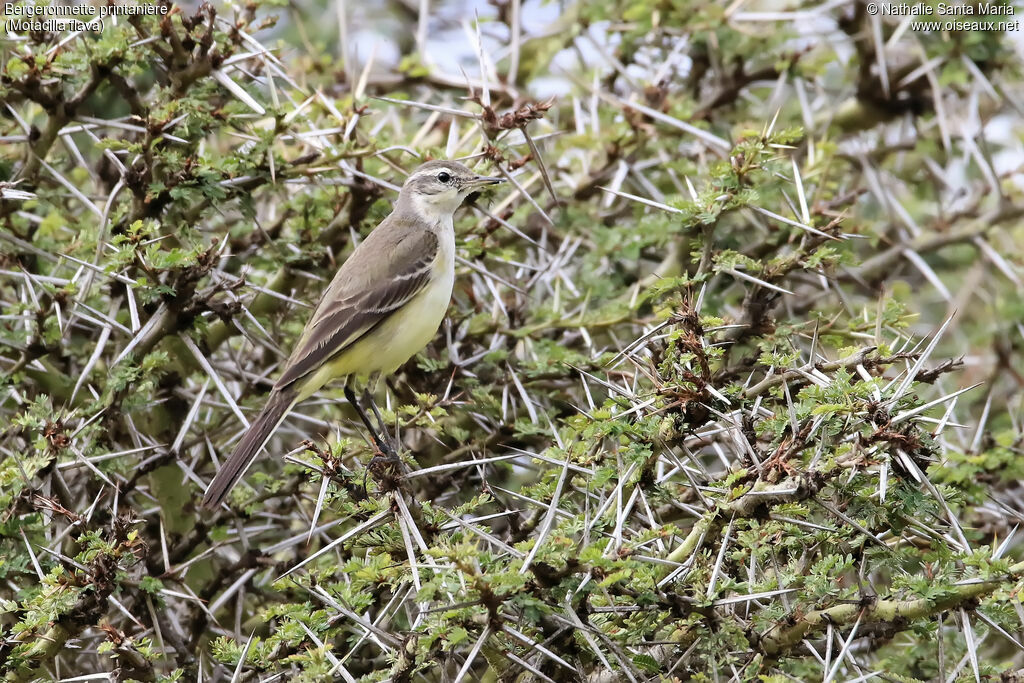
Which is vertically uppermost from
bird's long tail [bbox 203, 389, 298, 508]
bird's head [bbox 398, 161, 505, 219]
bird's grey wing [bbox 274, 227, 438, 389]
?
bird's head [bbox 398, 161, 505, 219]

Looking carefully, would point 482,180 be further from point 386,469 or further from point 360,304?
point 386,469

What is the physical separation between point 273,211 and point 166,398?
Result: 1.19m

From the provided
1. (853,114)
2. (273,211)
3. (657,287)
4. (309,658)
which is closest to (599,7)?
(853,114)

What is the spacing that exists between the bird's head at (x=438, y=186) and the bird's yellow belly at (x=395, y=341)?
453 millimetres

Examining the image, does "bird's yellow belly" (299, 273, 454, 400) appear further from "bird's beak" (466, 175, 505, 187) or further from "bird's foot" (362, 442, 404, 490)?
"bird's foot" (362, 442, 404, 490)

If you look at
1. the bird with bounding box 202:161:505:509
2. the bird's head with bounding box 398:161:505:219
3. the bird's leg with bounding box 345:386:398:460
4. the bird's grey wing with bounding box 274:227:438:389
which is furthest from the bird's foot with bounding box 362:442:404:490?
the bird's head with bounding box 398:161:505:219

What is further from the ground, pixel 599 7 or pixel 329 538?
pixel 599 7

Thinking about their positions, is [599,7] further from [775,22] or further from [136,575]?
[136,575]

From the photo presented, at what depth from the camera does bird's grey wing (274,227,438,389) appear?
14.2ft

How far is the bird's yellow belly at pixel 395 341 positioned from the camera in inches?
174

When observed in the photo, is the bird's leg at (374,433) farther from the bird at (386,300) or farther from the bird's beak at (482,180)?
the bird's beak at (482,180)

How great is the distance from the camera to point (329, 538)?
429cm

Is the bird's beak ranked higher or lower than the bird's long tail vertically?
higher

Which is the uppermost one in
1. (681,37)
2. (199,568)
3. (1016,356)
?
(681,37)
